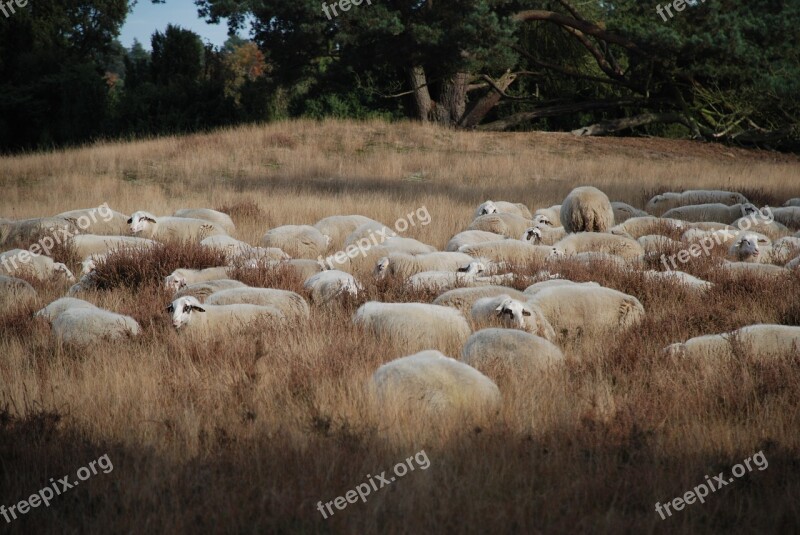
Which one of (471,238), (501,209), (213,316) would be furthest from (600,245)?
(213,316)

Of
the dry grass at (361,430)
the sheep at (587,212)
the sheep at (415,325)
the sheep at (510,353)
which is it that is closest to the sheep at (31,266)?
the dry grass at (361,430)

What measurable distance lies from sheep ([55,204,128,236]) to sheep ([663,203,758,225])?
851 centimetres

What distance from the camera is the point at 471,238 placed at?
35.3 ft

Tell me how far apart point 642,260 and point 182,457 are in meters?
6.63

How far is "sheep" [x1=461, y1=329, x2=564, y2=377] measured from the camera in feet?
16.8

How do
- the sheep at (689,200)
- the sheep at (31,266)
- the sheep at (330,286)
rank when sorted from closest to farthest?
the sheep at (330,286)
the sheep at (31,266)
the sheep at (689,200)

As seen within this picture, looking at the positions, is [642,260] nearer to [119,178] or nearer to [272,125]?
[119,178]

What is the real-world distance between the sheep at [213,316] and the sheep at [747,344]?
304 centimetres

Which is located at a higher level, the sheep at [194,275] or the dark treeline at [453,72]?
the dark treeline at [453,72]

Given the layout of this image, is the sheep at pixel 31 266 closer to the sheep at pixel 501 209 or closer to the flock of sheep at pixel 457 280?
the flock of sheep at pixel 457 280

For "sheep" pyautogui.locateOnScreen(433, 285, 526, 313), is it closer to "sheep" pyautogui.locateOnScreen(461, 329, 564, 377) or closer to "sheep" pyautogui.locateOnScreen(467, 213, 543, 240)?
"sheep" pyautogui.locateOnScreen(461, 329, 564, 377)

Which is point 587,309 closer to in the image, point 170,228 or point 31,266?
point 31,266

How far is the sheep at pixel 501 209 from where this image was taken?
41.2ft

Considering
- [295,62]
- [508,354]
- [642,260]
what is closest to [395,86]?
[295,62]
